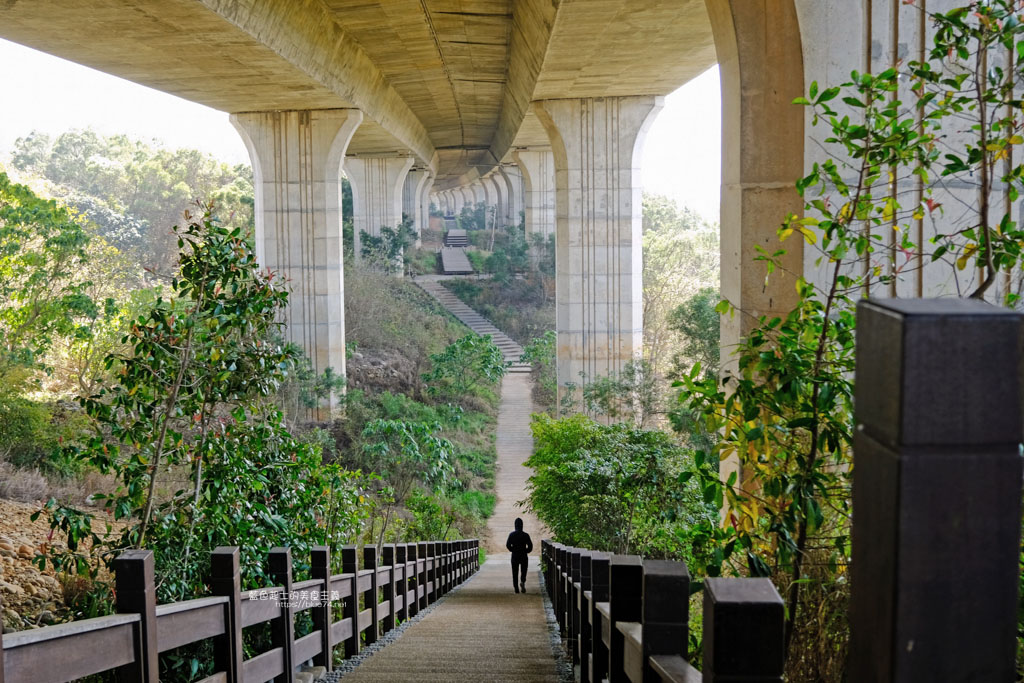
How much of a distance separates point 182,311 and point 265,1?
8.44 metres

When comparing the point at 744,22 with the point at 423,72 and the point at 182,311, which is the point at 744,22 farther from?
the point at 423,72

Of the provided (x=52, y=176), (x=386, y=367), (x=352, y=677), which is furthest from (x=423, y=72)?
(x=52, y=176)

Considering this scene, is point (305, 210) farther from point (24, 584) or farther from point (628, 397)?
point (24, 584)

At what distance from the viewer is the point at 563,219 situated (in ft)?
71.9

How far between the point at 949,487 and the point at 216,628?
354 cm

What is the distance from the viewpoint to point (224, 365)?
643cm

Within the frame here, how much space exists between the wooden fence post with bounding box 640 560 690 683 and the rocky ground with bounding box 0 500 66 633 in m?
5.67

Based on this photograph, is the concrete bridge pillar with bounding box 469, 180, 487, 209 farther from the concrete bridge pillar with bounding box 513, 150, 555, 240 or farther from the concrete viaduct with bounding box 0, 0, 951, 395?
the concrete viaduct with bounding box 0, 0, 951, 395

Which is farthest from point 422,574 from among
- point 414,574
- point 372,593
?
point 372,593

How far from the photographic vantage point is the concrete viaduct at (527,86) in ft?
19.4

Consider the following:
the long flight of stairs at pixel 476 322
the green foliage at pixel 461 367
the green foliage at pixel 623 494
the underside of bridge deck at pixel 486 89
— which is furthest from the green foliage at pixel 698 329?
the long flight of stairs at pixel 476 322

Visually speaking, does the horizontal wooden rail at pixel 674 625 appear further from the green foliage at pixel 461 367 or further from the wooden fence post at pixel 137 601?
the green foliage at pixel 461 367

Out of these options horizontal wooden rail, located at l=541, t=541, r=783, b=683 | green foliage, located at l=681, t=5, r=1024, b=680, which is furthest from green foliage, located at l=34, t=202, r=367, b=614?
green foliage, located at l=681, t=5, r=1024, b=680

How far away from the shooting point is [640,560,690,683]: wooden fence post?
7.61 ft
